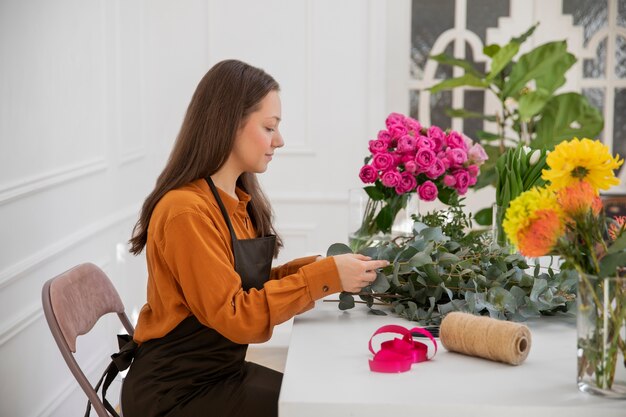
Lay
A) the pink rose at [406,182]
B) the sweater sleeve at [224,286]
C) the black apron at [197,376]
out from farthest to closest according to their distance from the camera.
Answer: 1. the pink rose at [406,182]
2. the black apron at [197,376]
3. the sweater sleeve at [224,286]

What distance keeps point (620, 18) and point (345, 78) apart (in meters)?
1.50

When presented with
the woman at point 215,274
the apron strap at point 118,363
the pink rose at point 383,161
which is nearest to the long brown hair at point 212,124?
A: the woman at point 215,274

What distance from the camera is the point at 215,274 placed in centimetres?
184

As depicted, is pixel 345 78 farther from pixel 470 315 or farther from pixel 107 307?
pixel 470 315

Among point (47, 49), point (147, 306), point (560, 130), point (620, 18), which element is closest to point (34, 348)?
point (147, 306)

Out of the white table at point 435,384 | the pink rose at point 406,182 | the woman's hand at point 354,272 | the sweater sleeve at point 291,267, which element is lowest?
the white table at point 435,384

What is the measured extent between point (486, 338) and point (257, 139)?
0.76 metres

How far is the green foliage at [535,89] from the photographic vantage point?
4.18 m

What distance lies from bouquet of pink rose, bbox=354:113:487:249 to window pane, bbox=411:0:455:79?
2.29 m

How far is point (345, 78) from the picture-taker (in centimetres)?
444

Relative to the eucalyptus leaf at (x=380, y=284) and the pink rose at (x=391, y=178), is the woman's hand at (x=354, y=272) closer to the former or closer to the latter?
the eucalyptus leaf at (x=380, y=284)

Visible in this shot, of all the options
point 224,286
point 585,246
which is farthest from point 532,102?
point 585,246

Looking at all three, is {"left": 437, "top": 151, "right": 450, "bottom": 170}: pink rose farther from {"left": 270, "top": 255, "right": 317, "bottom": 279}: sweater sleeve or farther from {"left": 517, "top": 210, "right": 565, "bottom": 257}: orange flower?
{"left": 517, "top": 210, "right": 565, "bottom": 257}: orange flower

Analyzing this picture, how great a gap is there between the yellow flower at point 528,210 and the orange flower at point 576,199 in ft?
0.04
